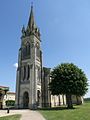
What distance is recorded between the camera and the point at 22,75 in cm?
5328

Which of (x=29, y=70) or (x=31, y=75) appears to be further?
(x=29, y=70)

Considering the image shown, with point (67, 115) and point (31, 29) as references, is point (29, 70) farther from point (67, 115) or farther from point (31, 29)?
point (67, 115)

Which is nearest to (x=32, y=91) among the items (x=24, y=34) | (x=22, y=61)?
(x=22, y=61)

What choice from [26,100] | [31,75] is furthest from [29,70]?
[26,100]

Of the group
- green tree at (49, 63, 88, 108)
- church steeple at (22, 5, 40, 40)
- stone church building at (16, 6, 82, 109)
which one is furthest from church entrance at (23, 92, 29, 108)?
church steeple at (22, 5, 40, 40)

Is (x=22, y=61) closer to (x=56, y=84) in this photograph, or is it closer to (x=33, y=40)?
(x=33, y=40)

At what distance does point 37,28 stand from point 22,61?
13796mm

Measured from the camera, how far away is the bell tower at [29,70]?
49250mm

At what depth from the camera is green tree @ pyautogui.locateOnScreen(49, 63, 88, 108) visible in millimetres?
42594

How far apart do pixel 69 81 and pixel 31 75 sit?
1284cm

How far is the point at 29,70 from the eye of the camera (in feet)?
171

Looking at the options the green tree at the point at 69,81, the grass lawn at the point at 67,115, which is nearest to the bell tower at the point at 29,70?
the green tree at the point at 69,81

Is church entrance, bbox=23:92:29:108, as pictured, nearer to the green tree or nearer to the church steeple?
the green tree

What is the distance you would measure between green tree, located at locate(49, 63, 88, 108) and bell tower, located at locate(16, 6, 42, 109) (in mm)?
6930
